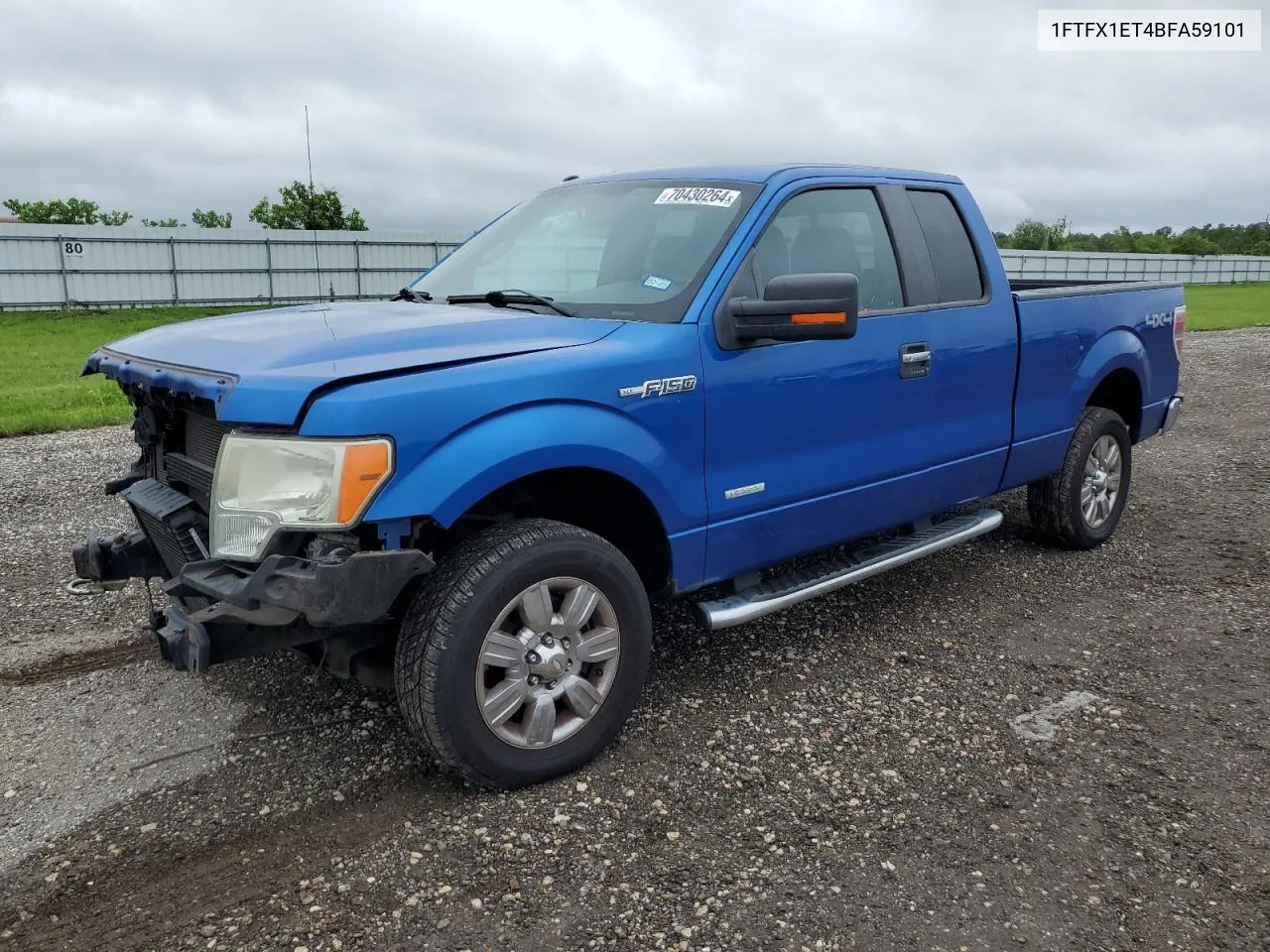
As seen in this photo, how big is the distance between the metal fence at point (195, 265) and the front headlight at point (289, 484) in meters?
26.6

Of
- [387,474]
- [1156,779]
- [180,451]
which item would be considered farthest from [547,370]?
[1156,779]

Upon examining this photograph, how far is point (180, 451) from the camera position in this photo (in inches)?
131

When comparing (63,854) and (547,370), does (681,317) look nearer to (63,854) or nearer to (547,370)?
(547,370)

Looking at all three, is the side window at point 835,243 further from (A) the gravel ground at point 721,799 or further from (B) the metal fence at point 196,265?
(B) the metal fence at point 196,265

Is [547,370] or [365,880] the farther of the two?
[547,370]

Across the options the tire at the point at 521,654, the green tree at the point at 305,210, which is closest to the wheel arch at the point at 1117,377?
the tire at the point at 521,654

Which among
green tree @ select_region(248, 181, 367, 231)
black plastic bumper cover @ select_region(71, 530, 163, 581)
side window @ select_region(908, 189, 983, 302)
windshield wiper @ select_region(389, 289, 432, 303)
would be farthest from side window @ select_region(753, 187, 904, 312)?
green tree @ select_region(248, 181, 367, 231)

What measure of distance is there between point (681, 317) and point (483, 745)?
1530mm

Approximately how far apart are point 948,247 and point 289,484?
3206 mm

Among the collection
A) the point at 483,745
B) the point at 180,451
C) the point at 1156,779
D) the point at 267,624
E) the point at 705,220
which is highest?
the point at 705,220

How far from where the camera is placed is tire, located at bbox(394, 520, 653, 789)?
290 cm

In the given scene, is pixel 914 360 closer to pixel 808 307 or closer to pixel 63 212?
pixel 808 307

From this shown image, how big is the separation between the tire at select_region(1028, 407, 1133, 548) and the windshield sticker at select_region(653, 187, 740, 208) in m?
2.65

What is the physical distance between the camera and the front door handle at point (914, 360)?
414 centimetres
